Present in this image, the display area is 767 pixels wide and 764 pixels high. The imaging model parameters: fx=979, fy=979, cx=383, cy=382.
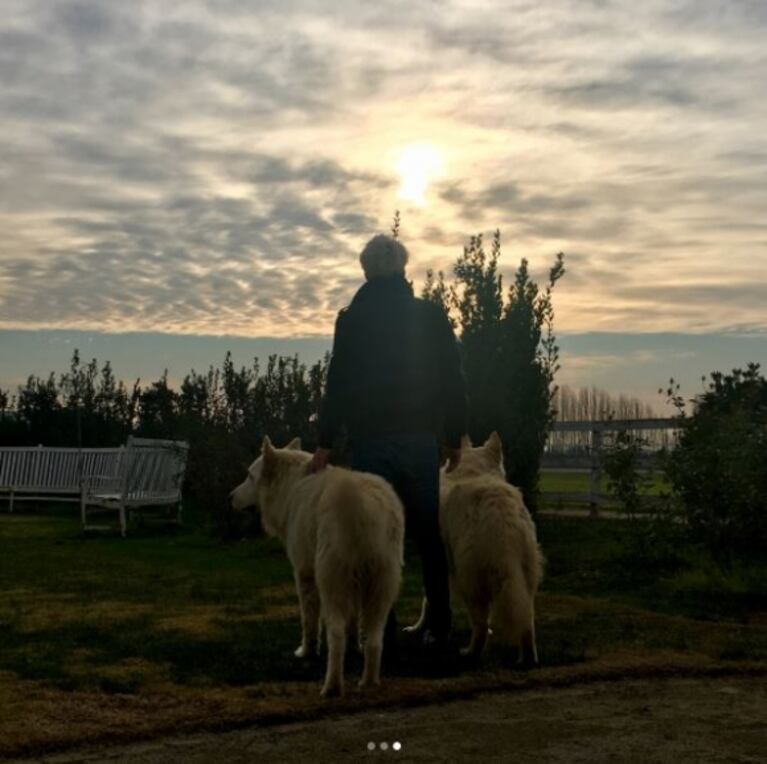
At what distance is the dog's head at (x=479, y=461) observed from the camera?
637 centimetres

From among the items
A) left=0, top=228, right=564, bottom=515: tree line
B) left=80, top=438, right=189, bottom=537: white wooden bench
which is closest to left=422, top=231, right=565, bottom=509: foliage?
left=0, top=228, right=564, bottom=515: tree line

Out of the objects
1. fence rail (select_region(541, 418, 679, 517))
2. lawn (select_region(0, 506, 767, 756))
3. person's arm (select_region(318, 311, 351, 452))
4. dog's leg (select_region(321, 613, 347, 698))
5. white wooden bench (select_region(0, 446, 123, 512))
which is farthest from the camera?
white wooden bench (select_region(0, 446, 123, 512))

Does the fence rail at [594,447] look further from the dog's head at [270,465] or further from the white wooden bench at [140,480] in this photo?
the dog's head at [270,465]

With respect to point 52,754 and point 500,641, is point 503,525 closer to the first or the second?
point 500,641

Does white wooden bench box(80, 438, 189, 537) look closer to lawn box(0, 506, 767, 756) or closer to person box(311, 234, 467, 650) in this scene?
lawn box(0, 506, 767, 756)

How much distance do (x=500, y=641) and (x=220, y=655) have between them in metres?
1.65

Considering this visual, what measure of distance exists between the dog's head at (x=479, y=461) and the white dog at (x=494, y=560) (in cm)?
51

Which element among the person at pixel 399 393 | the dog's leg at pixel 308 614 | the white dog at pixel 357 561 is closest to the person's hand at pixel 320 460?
the person at pixel 399 393

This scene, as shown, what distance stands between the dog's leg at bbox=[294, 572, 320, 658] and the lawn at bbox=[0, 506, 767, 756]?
164 millimetres

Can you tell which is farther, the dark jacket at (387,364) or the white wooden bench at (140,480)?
the white wooden bench at (140,480)

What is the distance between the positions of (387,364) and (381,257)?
65 cm

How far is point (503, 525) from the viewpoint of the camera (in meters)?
5.40

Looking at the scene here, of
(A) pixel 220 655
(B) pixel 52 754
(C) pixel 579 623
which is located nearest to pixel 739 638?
(C) pixel 579 623

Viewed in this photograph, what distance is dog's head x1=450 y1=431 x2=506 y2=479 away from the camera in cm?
637
